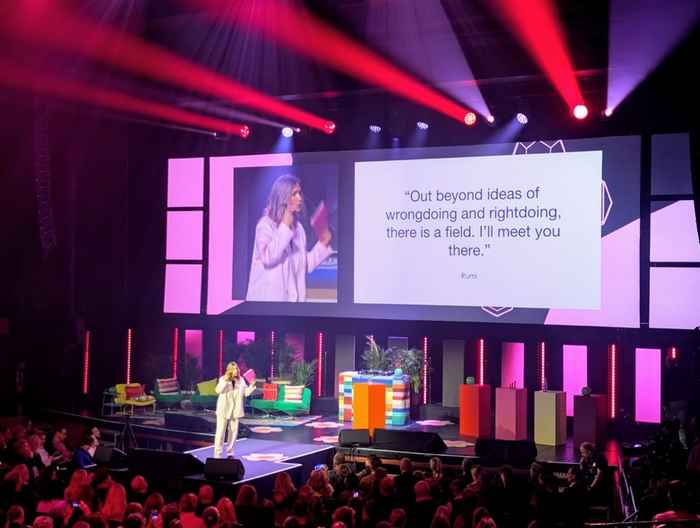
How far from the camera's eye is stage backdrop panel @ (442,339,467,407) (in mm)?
14672

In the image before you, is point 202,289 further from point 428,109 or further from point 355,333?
point 428,109

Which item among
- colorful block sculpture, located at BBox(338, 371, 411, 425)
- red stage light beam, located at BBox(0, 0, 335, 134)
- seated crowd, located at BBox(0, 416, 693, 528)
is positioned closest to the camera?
seated crowd, located at BBox(0, 416, 693, 528)

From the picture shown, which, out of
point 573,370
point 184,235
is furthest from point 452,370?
point 184,235

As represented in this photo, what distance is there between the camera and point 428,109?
14.3m

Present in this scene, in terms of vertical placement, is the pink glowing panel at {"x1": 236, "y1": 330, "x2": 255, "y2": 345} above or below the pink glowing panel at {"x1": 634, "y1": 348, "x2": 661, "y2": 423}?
above

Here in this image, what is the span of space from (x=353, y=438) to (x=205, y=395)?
4273 millimetres

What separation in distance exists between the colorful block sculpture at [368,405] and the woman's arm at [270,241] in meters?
3.04

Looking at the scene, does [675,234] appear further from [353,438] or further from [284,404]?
[284,404]

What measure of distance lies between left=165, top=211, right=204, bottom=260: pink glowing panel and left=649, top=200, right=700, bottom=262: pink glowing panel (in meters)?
7.71

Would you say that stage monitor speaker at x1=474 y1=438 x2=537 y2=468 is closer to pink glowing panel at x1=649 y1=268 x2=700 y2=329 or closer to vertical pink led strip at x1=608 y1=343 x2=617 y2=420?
vertical pink led strip at x1=608 y1=343 x2=617 y2=420

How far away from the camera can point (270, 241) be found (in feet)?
50.3

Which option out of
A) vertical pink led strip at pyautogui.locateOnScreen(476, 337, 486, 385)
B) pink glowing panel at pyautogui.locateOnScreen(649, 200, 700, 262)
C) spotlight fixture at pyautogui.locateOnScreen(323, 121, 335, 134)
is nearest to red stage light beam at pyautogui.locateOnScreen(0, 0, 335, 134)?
spotlight fixture at pyautogui.locateOnScreen(323, 121, 335, 134)

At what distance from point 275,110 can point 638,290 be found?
21.1 ft

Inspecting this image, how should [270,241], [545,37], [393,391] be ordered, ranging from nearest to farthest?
[545,37] → [393,391] → [270,241]
